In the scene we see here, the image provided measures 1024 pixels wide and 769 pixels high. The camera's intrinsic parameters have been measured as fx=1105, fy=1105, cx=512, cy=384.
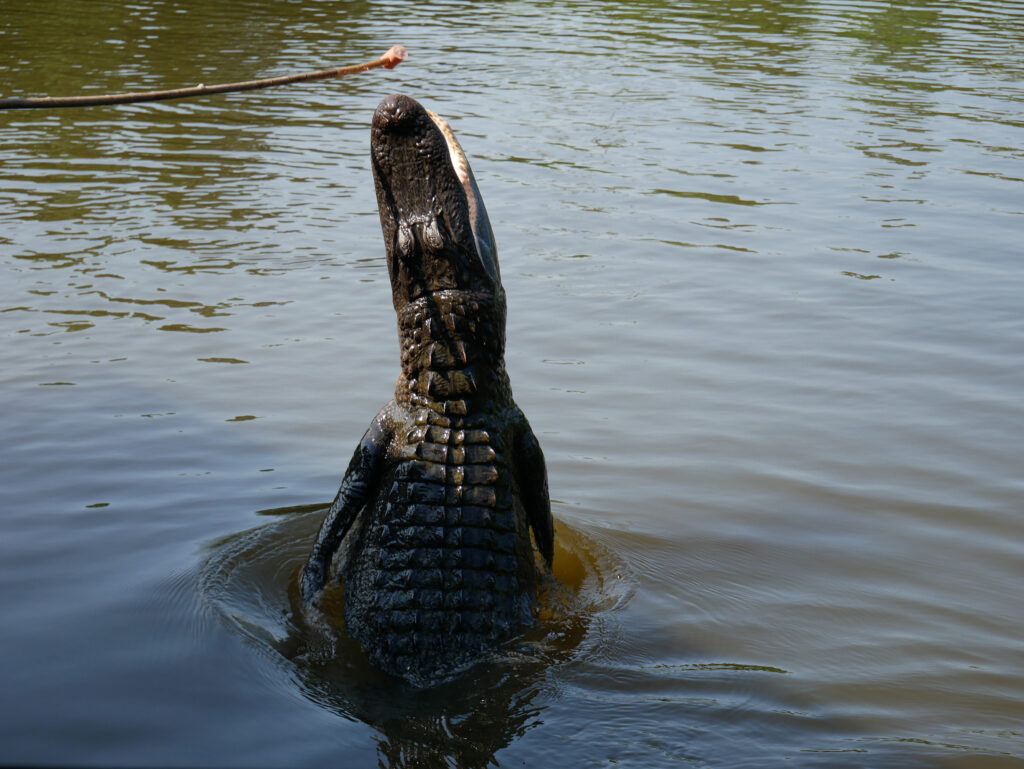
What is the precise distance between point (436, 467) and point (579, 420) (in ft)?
7.75

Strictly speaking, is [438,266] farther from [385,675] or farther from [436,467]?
[385,675]

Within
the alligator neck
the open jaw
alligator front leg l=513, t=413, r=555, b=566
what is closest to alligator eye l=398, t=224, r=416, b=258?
the open jaw

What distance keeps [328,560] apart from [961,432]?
344 centimetres

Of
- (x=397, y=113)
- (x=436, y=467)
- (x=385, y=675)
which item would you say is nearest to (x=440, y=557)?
(x=436, y=467)

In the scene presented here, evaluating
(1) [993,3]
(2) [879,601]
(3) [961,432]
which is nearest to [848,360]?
(3) [961,432]

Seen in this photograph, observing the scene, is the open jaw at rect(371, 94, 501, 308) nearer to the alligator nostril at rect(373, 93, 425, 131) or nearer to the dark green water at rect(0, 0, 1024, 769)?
the alligator nostril at rect(373, 93, 425, 131)

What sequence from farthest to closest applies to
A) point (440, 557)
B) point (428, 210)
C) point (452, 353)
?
point (428, 210)
point (452, 353)
point (440, 557)

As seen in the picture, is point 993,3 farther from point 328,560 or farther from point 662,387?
point 328,560

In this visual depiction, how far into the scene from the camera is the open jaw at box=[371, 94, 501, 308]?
3.78 metres

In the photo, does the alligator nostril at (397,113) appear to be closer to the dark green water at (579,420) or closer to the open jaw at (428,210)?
the open jaw at (428,210)

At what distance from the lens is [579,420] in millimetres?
5887

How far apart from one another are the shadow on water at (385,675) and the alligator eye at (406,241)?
1219 millimetres

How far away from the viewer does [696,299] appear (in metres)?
7.61

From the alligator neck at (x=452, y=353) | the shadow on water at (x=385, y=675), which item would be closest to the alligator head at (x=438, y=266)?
the alligator neck at (x=452, y=353)
